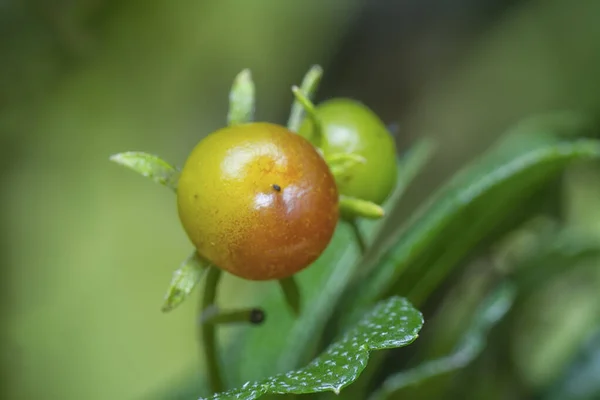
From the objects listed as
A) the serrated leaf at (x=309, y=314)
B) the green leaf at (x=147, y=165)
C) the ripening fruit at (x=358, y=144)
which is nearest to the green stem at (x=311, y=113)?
the ripening fruit at (x=358, y=144)

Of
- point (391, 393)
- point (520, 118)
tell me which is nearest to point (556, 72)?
point (520, 118)

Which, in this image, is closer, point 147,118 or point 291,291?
point 291,291

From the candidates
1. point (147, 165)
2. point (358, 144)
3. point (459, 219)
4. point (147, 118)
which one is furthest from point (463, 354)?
point (147, 118)

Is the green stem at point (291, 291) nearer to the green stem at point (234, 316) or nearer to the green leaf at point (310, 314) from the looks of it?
the green stem at point (234, 316)

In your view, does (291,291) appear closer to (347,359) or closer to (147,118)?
(347,359)

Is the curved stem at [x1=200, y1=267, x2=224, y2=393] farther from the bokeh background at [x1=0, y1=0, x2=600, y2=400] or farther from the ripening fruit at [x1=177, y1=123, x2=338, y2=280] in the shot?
the bokeh background at [x1=0, y1=0, x2=600, y2=400]

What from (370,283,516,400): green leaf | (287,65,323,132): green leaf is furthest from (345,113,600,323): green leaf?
(287,65,323,132): green leaf
